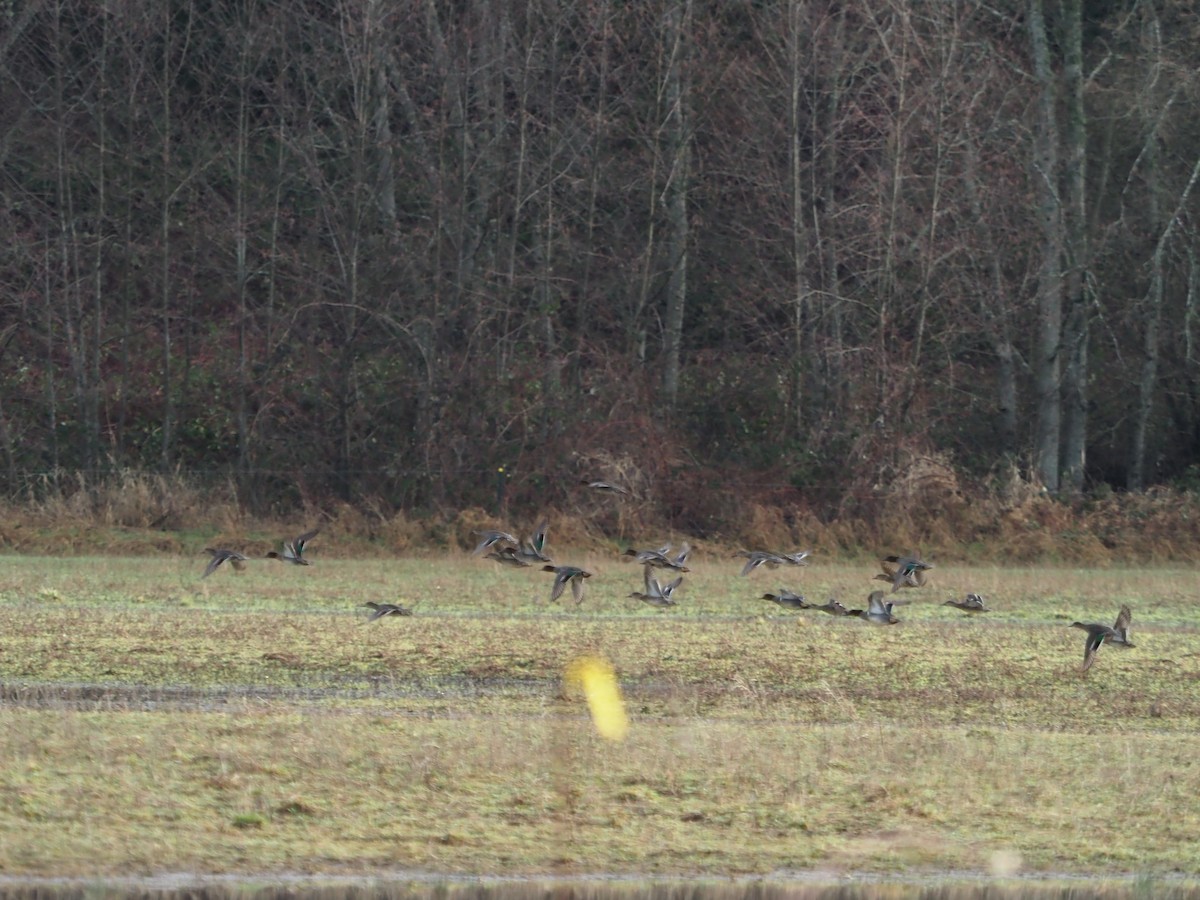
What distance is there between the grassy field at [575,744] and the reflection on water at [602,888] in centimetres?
17

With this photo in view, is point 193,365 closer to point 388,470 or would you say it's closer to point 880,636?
point 388,470

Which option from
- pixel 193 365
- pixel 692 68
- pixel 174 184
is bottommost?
pixel 193 365

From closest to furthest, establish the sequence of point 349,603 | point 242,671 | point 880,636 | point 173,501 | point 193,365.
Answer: point 242,671, point 880,636, point 349,603, point 173,501, point 193,365

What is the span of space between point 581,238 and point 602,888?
91.4 ft

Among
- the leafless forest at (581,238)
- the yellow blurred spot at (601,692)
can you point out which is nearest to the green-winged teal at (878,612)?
the yellow blurred spot at (601,692)

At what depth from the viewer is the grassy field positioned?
7.29m

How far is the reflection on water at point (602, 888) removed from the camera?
6457 mm

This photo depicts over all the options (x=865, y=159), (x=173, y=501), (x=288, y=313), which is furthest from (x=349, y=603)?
(x=865, y=159)

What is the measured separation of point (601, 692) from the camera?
11953 mm

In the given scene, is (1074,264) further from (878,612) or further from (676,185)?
(878,612)

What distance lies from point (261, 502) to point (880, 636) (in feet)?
49.9

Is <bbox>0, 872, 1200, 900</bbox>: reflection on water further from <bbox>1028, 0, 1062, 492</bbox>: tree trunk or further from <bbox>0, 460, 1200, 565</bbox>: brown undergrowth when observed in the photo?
<bbox>1028, 0, 1062, 492</bbox>: tree trunk

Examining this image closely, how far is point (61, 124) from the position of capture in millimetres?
31266

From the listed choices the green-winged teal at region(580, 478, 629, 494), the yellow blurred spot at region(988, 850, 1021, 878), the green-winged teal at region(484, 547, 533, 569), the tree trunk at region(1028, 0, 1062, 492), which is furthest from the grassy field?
the tree trunk at region(1028, 0, 1062, 492)
